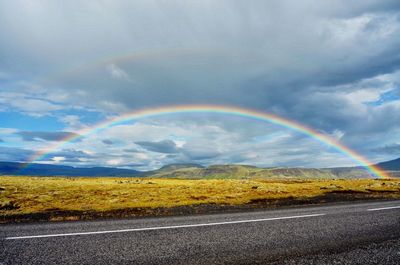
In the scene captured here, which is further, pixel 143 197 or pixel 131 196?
pixel 131 196

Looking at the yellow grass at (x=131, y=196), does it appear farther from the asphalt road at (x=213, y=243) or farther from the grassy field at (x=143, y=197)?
the asphalt road at (x=213, y=243)

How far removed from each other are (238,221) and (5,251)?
7514 mm

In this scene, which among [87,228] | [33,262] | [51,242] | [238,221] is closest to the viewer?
[33,262]

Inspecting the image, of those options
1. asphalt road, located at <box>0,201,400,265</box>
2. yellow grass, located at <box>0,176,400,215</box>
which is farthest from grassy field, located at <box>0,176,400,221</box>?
asphalt road, located at <box>0,201,400,265</box>

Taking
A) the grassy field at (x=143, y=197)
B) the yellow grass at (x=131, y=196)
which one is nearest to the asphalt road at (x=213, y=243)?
the grassy field at (x=143, y=197)

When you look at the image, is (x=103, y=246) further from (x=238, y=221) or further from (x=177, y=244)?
(x=238, y=221)

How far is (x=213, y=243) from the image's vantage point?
7734 mm

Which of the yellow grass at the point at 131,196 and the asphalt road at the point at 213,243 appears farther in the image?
the yellow grass at the point at 131,196

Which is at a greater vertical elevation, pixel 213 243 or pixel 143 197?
pixel 143 197

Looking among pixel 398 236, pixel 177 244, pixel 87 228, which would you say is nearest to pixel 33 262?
pixel 177 244

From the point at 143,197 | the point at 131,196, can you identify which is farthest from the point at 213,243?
the point at 131,196

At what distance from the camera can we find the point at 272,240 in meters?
8.06

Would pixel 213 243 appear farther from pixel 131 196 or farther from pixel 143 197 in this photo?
pixel 131 196

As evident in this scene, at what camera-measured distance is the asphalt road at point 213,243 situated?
6.33 meters
